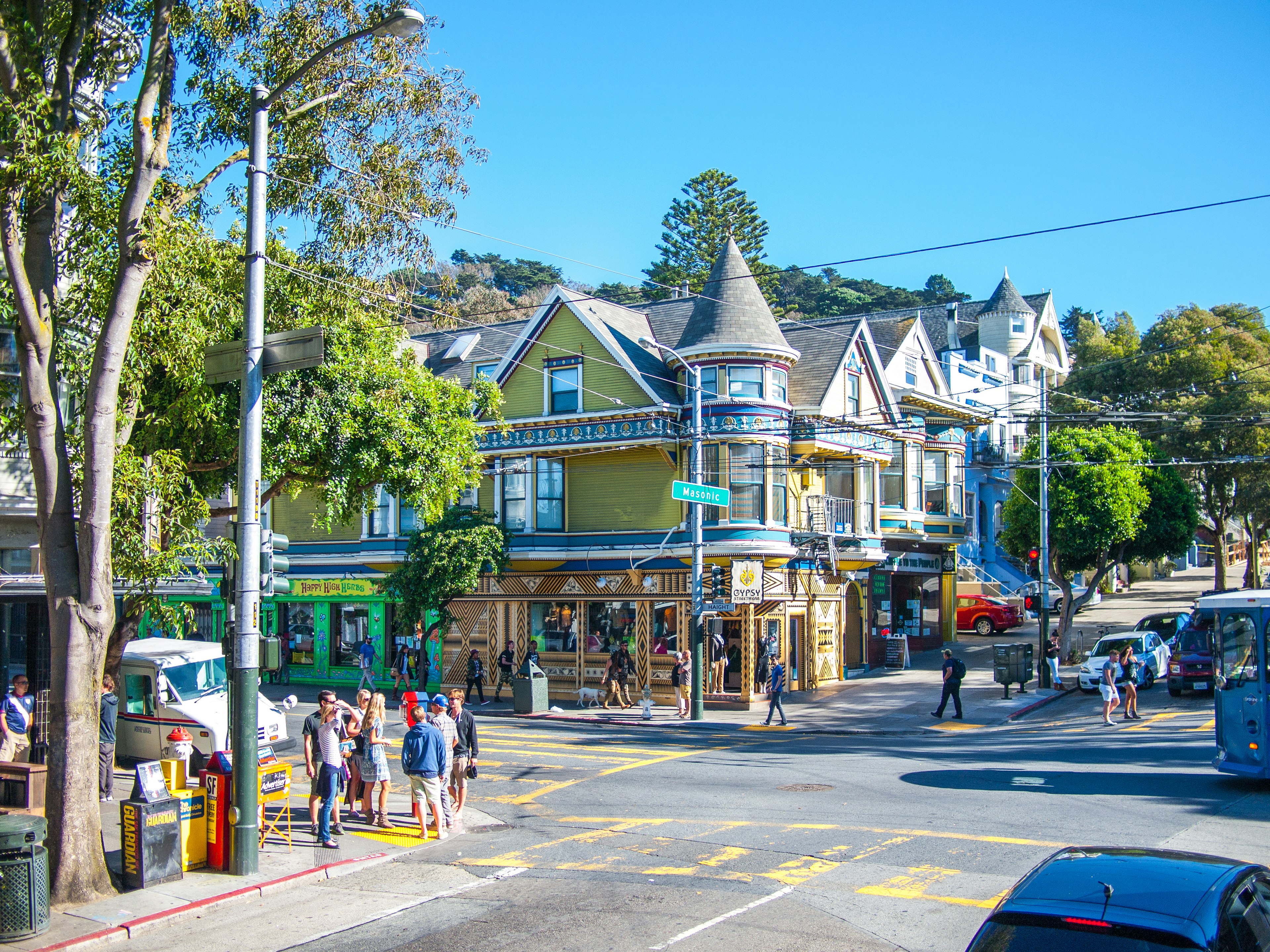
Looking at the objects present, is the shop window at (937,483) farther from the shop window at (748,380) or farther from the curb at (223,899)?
the curb at (223,899)

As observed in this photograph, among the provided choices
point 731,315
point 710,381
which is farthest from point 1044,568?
point 731,315

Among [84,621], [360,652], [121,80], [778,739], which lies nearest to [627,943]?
[84,621]

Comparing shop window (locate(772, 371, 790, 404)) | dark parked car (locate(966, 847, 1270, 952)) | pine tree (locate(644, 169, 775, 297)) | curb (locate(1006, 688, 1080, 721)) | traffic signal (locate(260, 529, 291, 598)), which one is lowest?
curb (locate(1006, 688, 1080, 721))

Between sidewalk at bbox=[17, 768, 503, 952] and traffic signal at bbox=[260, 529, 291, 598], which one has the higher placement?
traffic signal at bbox=[260, 529, 291, 598]

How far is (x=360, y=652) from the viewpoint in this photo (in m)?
36.9

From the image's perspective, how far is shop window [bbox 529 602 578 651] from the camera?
115 ft

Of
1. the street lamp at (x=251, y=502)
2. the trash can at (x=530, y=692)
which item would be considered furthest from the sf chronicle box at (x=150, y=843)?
the trash can at (x=530, y=692)

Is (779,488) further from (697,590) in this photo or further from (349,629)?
(349,629)

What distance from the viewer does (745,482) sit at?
3219cm

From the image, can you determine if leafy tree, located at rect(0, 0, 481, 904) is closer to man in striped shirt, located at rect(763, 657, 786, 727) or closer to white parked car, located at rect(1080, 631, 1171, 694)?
man in striped shirt, located at rect(763, 657, 786, 727)

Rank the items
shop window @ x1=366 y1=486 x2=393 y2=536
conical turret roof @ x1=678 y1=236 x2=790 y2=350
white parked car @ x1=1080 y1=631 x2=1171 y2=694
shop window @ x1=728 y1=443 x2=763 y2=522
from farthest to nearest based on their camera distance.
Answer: shop window @ x1=366 y1=486 x2=393 y2=536 < conical turret roof @ x1=678 y1=236 x2=790 y2=350 < shop window @ x1=728 y1=443 x2=763 y2=522 < white parked car @ x1=1080 y1=631 x2=1171 y2=694

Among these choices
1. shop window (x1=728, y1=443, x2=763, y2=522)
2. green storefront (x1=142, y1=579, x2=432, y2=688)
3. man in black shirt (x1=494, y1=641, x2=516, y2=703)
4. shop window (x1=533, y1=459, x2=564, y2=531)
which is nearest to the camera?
shop window (x1=728, y1=443, x2=763, y2=522)

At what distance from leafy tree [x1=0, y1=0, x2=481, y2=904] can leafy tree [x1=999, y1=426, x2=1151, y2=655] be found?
27.6m

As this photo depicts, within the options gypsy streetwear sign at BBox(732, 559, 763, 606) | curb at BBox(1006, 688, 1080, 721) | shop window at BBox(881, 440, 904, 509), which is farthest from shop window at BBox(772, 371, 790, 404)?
curb at BBox(1006, 688, 1080, 721)
